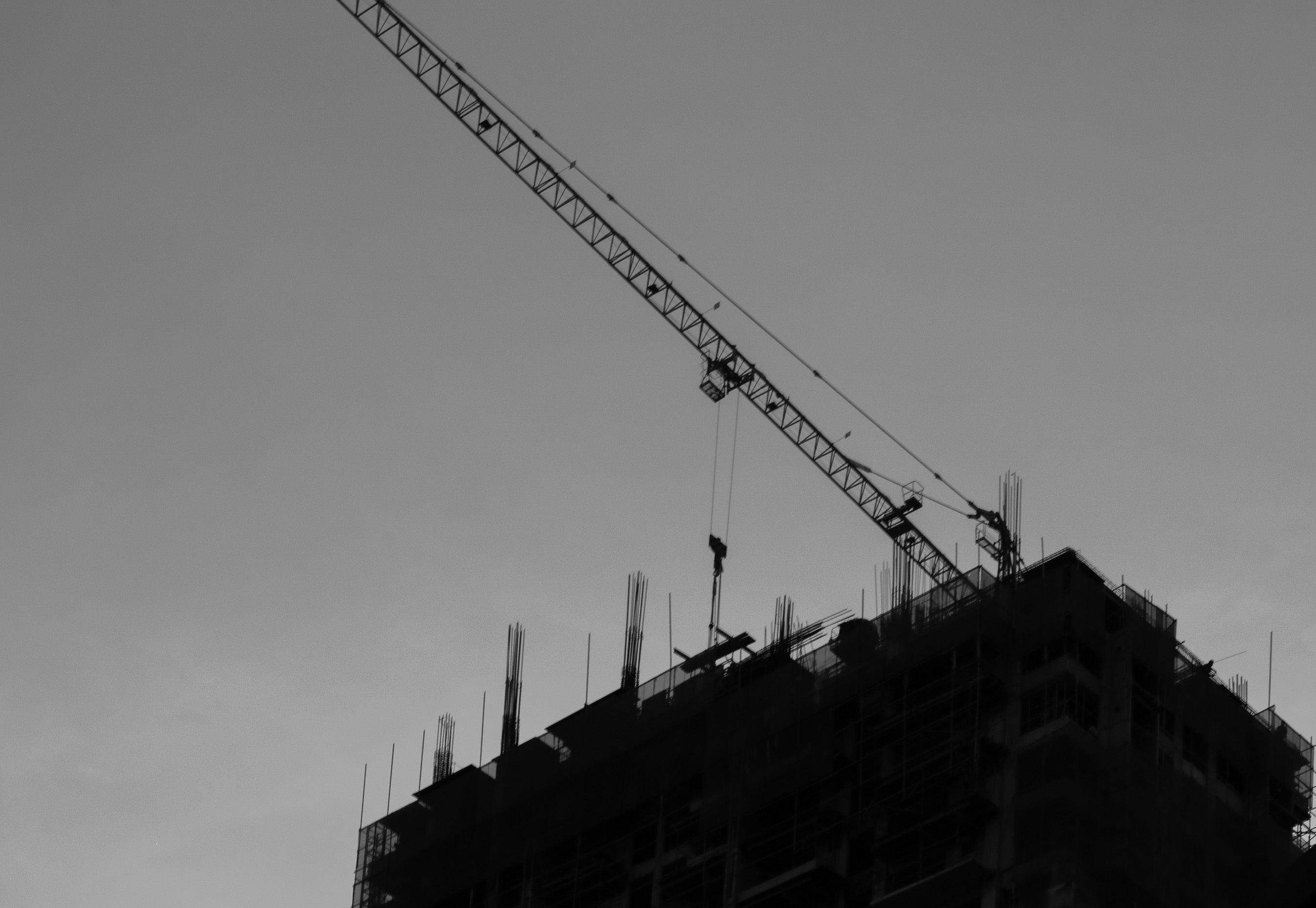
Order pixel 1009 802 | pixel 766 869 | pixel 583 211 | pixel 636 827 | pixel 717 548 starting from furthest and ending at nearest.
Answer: pixel 583 211 → pixel 717 548 → pixel 636 827 → pixel 766 869 → pixel 1009 802

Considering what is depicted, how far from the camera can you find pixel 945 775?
8462 centimetres

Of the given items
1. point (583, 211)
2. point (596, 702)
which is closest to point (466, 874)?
point (596, 702)

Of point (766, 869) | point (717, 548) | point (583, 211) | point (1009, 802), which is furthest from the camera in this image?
point (583, 211)

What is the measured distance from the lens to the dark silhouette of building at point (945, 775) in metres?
82.2

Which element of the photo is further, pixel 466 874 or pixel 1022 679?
pixel 466 874

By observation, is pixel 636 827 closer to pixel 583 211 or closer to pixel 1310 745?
pixel 1310 745

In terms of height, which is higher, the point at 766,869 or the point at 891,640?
the point at 891,640

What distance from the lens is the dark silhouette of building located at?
82.2m

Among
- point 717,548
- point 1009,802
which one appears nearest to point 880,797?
point 1009,802

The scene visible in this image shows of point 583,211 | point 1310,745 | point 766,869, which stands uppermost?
point 583,211

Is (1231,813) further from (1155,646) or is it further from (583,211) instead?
(583,211)

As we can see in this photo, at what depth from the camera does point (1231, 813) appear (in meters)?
86.9

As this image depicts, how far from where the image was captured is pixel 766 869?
8850 centimetres

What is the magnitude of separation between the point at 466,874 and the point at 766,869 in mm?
15934
